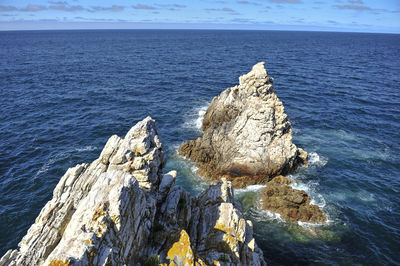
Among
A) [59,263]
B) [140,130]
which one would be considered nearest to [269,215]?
[140,130]

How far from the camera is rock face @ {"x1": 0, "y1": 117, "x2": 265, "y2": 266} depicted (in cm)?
1279

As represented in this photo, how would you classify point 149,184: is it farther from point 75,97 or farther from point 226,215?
point 75,97

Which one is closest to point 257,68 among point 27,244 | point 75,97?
point 27,244

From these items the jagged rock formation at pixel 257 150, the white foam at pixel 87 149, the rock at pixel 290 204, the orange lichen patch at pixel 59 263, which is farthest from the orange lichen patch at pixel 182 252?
the white foam at pixel 87 149

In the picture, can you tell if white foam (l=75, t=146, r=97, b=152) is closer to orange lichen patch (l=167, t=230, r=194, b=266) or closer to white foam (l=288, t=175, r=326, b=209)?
white foam (l=288, t=175, r=326, b=209)

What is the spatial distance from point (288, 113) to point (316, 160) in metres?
20.1

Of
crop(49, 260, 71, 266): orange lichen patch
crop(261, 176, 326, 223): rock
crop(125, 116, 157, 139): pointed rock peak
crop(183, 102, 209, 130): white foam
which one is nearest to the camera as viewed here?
crop(49, 260, 71, 266): orange lichen patch

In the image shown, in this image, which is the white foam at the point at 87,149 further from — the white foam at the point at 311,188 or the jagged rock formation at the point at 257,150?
the white foam at the point at 311,188

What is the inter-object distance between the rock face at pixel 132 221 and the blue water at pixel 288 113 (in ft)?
34.2

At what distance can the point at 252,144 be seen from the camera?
37.3 meters

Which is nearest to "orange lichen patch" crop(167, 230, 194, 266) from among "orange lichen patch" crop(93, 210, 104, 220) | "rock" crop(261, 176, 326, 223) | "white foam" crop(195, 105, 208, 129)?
"orange lichen patch" crop(93, 210, 104, 220)

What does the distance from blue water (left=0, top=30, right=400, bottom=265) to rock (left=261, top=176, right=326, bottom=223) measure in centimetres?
128

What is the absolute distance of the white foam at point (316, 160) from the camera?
41.1 meters

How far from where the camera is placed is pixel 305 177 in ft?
125
